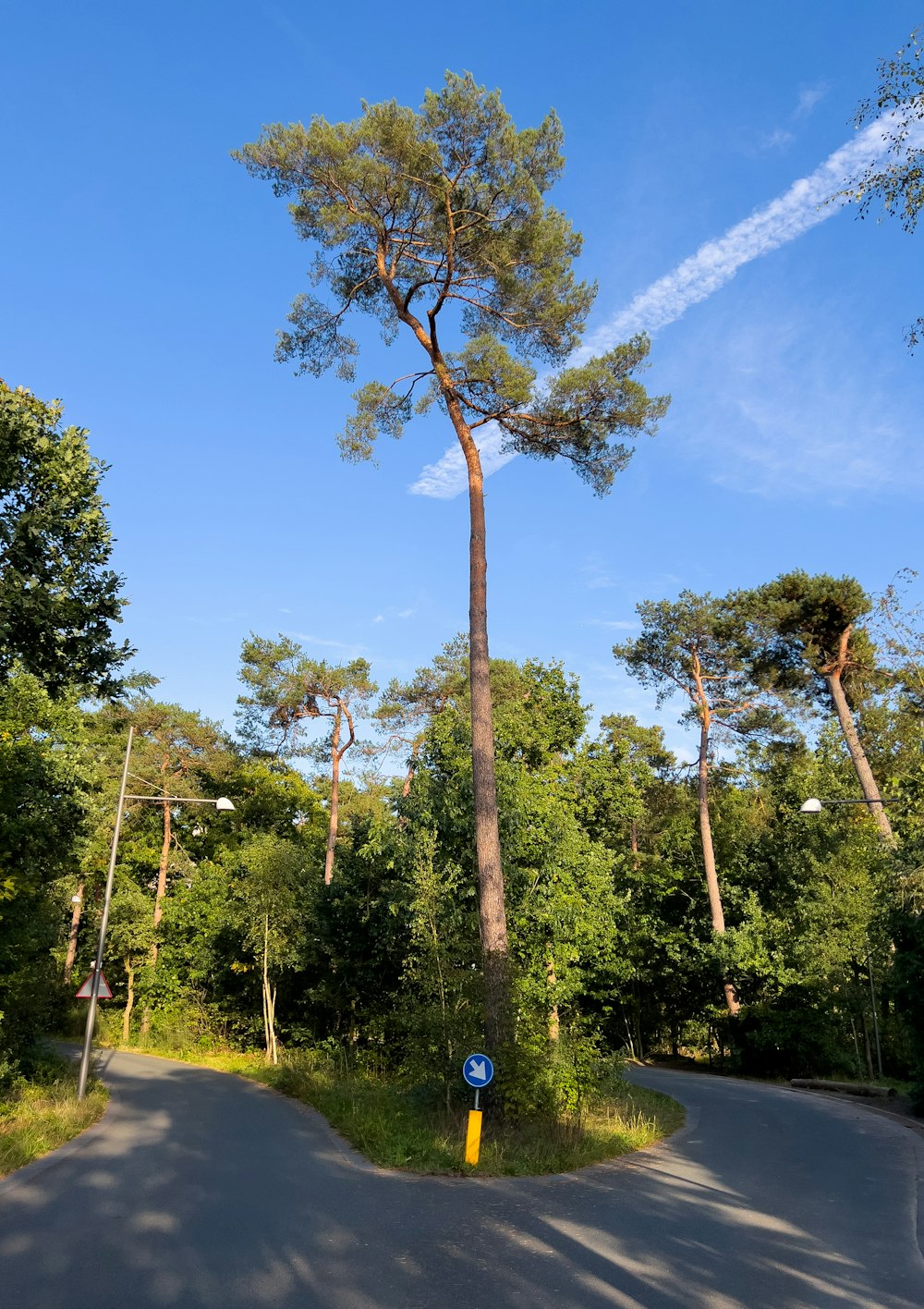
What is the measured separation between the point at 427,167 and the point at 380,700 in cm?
2537

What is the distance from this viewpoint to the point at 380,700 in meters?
37.4

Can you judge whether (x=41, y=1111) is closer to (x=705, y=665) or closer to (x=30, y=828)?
(x=30, y=828)

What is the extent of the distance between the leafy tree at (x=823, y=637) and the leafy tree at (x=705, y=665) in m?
1.59

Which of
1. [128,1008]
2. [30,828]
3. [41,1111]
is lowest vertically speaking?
[41,1111]

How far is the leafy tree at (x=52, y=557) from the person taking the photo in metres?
11.1

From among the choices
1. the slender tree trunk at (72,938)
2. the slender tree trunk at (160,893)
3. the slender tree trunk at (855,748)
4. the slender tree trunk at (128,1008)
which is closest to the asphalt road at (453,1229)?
the slender tree trunk at (855,748)

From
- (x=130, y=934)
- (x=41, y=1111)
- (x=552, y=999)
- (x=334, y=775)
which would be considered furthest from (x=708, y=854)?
(x=130, y=934)

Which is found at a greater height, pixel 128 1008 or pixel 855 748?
pixel 855 748

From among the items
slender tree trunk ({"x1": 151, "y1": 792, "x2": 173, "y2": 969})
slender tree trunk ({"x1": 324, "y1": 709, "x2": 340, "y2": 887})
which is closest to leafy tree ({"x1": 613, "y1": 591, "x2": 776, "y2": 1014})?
slender tree trunk ({"x1": 324, "y1": 709, "x2": 340, "y2": 887})

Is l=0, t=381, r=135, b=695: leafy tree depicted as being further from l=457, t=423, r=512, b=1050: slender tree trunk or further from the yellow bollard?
the yellow bollard

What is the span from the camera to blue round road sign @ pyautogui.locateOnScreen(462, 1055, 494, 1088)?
1051 centimetres

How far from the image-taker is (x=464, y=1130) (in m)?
12.0

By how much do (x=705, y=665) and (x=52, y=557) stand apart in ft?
85.1

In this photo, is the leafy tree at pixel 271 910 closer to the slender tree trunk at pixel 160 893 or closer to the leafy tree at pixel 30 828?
the leafy tree at pixel 30 828
